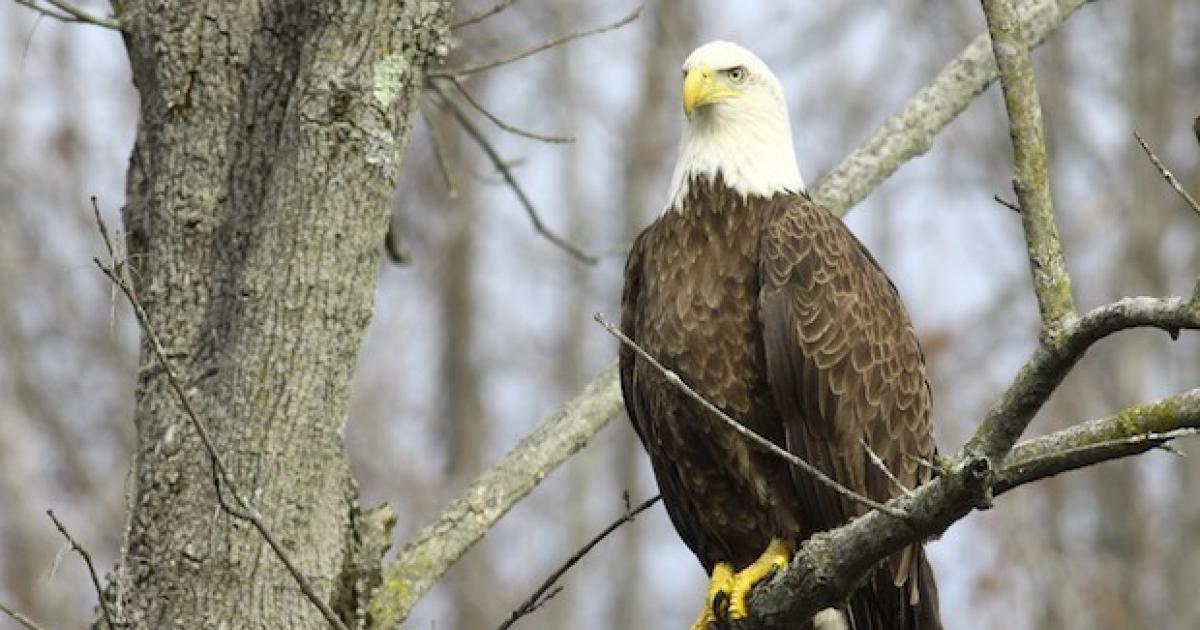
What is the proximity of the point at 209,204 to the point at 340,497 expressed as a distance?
748mm

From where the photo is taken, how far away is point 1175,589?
13344 mm

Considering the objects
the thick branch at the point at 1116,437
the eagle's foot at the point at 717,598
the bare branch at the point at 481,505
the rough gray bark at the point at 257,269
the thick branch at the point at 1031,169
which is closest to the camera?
the thick branch at the point at 1116,437

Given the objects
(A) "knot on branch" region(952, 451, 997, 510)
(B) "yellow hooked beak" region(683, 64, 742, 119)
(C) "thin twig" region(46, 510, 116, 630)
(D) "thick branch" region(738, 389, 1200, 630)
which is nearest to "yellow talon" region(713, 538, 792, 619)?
(D) "thick branch" region(738, 389, 1200, 630)

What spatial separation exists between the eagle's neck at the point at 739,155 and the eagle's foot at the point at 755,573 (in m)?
0.95

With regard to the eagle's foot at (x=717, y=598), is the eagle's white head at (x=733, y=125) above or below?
above

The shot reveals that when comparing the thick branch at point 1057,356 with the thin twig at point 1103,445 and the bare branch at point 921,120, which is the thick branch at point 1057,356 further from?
the bare branch at point 921,120

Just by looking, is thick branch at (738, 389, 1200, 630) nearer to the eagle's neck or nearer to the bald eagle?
the bald eagle

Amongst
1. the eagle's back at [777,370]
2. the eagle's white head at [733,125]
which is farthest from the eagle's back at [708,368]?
the eagle's white head at [733,125]

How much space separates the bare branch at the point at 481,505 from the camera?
14.4ft

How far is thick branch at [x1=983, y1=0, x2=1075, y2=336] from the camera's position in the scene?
10.6ft

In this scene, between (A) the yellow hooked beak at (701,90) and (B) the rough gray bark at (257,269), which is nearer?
(B) the rough gray bark at (257,269)

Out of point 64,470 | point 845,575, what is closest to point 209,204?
point 845,575

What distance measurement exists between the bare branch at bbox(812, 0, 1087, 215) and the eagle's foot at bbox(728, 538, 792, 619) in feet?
3.25

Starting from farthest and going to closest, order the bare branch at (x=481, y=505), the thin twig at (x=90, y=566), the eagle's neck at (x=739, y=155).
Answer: the eagle's neck at (x=739, y=155) → the bare branch at (x=481, y=505) → the thin twig at (x=90, y=566)
